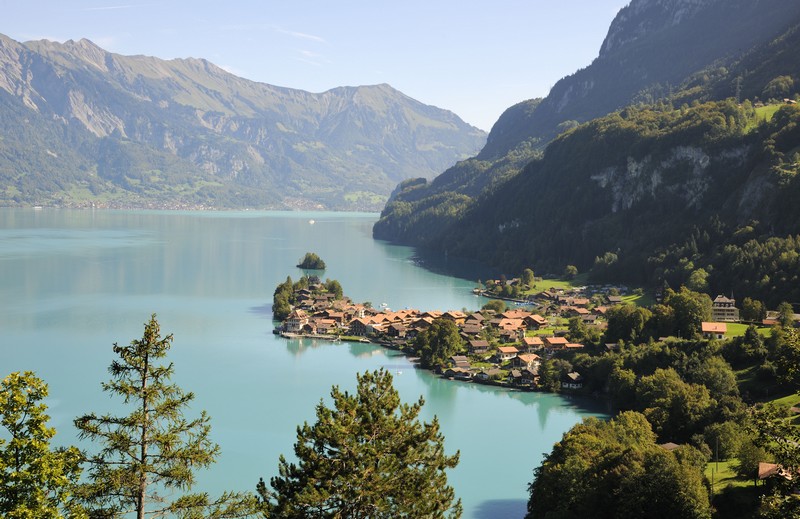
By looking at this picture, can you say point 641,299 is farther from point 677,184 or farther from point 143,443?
point 143,443

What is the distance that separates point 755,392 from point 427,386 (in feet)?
59.4

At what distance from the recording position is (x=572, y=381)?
44906 millimetres

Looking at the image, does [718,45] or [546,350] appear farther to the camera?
[718,45]

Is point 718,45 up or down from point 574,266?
up

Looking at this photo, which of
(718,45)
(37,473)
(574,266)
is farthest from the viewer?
(718,45)

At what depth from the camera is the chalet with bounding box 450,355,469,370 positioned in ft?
162

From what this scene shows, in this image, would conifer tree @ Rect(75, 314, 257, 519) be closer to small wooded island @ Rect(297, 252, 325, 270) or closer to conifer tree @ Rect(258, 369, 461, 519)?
conifer tree @ Rect(258, 369, 461, 519)

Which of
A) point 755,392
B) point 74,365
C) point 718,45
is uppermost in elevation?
point 718,45

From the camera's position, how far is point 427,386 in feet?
152

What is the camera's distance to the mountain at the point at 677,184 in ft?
239

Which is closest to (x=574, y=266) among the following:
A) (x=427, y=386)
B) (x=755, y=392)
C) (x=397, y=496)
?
(x=427, y=386)

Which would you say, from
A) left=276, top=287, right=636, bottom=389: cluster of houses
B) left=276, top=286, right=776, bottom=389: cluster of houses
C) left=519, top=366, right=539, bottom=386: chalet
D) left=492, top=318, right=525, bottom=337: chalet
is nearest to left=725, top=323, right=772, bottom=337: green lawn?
left=276, top=286, right=776, bottom=389: cluster of houses

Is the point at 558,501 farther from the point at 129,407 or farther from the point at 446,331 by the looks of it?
the point at 446,331

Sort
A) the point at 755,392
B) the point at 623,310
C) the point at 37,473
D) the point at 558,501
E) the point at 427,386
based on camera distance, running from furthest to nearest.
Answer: the point at 623,310 < the point at 427,386 < the point at 755,392 < the point at 558,501 < the point at 37,473
